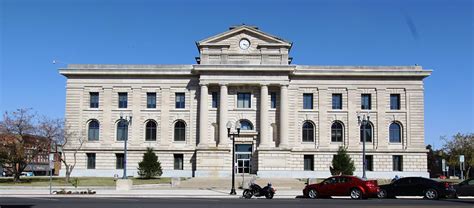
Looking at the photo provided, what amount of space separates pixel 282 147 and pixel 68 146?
24.8m

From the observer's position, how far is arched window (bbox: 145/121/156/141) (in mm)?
66125

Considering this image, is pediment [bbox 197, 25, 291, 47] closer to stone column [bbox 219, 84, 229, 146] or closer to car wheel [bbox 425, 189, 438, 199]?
stone column [bbox 219, 84, 229, 146]

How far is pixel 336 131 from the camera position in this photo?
6612 centimetres

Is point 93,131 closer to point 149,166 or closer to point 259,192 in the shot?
point 149,166

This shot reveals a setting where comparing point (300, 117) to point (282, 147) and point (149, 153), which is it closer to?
point (282, 147)

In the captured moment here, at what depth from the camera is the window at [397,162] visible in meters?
65.5

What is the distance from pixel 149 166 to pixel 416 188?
114 ft

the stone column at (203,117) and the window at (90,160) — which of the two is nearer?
the stone column at (203,117)

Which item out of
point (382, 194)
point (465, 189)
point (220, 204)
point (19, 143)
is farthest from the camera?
point (19, 143)

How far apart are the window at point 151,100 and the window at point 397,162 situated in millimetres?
29076

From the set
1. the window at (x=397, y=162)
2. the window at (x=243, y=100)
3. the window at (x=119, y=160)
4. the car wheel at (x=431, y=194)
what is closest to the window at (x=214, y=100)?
the window at (x=243, y=100)

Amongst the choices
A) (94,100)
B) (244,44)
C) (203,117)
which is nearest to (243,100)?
(203,117)

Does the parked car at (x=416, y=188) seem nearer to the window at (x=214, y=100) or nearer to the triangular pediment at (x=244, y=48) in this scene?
the triangular pediment at (x=244, y=48)

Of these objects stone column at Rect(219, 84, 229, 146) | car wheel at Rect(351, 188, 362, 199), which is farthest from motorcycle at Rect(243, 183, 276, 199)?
stone column at Rect(219, 84, 229, 146)
